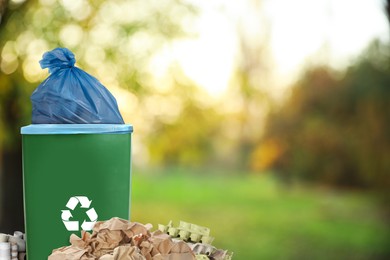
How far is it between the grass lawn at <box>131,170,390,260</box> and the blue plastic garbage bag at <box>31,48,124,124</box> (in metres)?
9.90

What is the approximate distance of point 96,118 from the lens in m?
3.47

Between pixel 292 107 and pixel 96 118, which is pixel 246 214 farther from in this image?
pixel 96 118

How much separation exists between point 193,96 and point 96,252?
674 centimetres

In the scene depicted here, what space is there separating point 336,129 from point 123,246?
35.2ft

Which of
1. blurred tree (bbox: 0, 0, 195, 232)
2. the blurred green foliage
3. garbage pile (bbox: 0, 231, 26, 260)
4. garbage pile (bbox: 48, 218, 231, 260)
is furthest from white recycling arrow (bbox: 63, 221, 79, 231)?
the blurred green foliage

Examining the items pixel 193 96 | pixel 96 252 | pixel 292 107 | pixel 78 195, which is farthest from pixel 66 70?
pixel 292 107

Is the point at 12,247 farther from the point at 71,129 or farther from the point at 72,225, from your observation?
the point at 71,129

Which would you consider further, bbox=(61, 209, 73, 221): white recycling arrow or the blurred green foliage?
the blurred green foliage

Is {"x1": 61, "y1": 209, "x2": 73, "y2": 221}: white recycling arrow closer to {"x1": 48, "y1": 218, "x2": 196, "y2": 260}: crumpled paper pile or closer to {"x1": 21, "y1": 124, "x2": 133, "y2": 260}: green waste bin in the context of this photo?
{"x1": 21, "y1": 124, "x2": 133, "y2": 260}: green waste bin

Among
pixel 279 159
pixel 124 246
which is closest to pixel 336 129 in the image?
pixel 279 159

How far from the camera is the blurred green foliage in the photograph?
40.8 feet

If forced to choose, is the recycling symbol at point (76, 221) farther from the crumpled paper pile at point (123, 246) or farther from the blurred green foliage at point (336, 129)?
the blurred green foliage at point (336, 129)

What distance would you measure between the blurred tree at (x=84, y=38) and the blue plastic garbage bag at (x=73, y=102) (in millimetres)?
4230

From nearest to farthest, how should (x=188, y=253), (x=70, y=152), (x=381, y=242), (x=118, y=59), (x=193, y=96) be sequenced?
(x=188, y=253) → (x=70, y=152) → (x=118, y=59) → (x=193, y=96) → (x=381, y=242)
